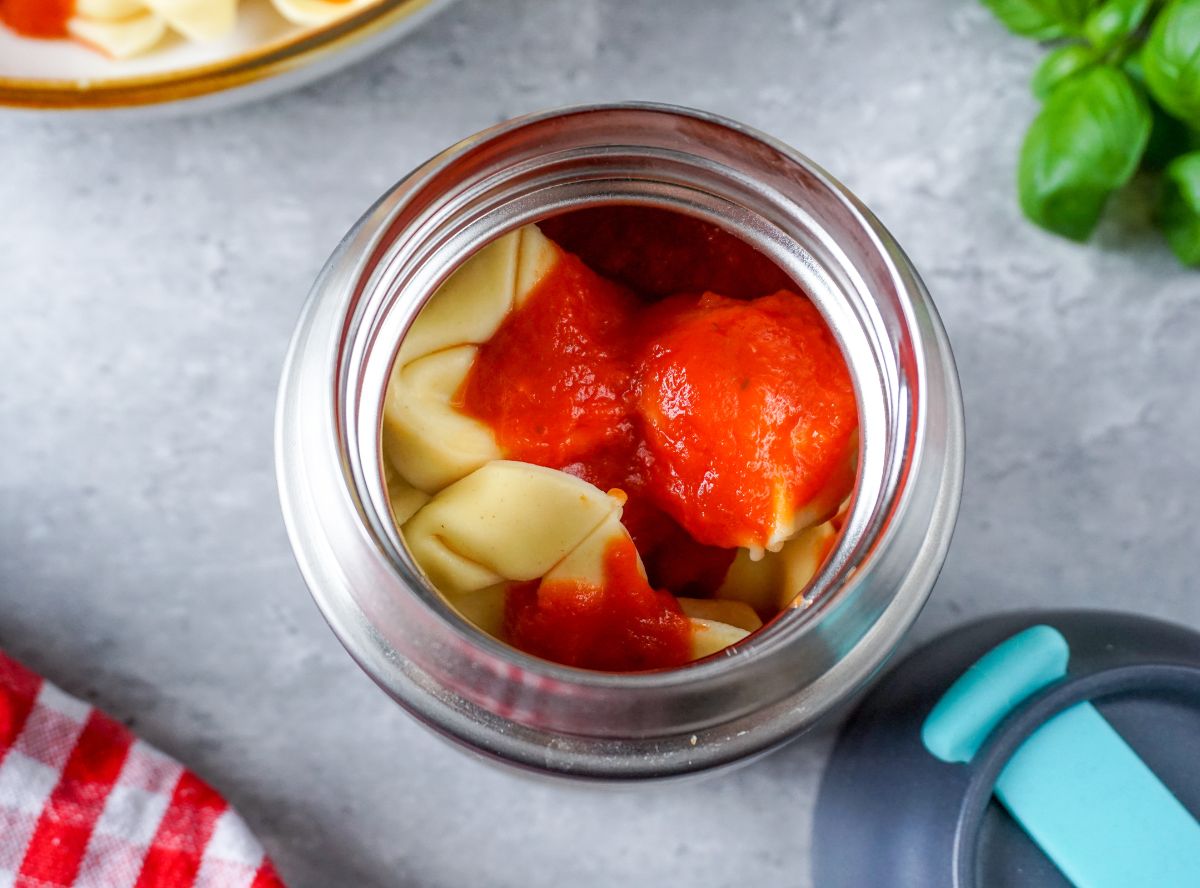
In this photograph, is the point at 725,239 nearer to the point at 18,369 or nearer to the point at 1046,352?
the point at 1046,352

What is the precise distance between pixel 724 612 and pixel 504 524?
0.13 metres

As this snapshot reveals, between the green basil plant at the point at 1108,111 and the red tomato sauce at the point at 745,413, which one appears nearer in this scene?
the red tomato sauce at the point at 745,413

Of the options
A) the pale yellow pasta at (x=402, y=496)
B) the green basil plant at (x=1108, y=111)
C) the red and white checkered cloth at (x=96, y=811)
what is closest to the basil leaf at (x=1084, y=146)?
the green basil plant at (x=1108, y=111)

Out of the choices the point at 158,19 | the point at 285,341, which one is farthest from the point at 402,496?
the point at 158,19

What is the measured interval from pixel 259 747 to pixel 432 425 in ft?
1.31

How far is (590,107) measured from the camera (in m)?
0.63

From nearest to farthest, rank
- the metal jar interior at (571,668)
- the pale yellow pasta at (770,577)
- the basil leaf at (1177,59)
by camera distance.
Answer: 1. the metal jar interior at (571,668)
2. the pale yellow pasta at (770,577)
3. the basil leaf at (1177,59)

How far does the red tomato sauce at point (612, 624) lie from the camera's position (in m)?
0.65

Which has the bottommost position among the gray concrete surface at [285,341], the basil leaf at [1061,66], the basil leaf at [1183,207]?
the gray concrete surface at [285,341]

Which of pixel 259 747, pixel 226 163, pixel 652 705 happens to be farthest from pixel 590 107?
pixel 259 747

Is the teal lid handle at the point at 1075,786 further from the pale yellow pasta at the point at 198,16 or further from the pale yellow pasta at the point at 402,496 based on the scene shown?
the pale yellow pasta at the point at 198,16

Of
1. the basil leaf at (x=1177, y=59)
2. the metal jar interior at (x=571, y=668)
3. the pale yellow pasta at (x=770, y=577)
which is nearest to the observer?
the metal jar interior at (x=571, y=668)

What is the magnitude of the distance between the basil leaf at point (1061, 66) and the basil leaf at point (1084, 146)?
1 cm

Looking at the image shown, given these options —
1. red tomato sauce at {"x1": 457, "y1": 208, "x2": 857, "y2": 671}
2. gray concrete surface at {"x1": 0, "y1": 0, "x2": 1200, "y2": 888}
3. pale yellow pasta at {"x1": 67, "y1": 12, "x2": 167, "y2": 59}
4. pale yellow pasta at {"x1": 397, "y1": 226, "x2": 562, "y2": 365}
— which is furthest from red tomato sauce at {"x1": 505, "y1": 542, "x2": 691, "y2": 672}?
pale yellow pasta at {"x1": 67, "y1": 12, "x2": 167, "y2": 59}
